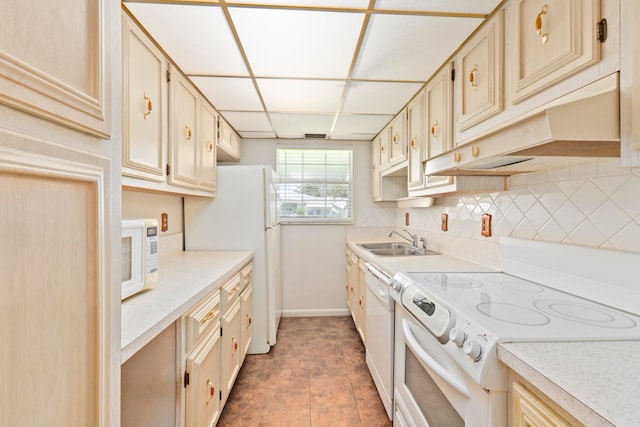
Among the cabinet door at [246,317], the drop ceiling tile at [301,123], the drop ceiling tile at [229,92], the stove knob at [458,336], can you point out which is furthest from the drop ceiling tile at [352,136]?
the stove knob at [458,336]

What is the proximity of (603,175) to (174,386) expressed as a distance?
1834 millimetres

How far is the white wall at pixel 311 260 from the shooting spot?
3.44 meters

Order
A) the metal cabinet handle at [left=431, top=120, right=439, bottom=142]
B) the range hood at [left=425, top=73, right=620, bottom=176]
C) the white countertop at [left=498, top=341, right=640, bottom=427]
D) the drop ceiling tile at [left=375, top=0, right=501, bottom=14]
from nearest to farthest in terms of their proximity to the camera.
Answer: the white countertop at [left=498, top=341, right=640, bottom=427], the range hood at [left=425, top=73, right=620, bottom=176], the drop ceiling tile at [left=375, top=0, right=501, bottom=14], the metal cabinet handle at [left=431, top=120, right=439, bottom=142]

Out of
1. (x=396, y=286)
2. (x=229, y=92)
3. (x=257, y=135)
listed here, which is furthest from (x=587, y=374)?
(x=257, y=135)

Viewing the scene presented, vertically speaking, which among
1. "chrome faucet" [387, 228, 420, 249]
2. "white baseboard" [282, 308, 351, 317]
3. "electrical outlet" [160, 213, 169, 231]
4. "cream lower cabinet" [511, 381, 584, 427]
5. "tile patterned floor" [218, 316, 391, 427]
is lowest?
"tile patterned floor" [218, 316, 391, 427]

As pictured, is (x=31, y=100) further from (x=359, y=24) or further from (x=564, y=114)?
(x=359, y=24)

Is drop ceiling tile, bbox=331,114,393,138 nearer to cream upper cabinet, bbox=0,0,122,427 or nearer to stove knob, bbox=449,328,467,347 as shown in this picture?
stove knob, bbox=449,328,467,347

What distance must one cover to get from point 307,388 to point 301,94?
7.01 feet

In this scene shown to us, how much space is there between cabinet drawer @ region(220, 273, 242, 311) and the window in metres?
1.51

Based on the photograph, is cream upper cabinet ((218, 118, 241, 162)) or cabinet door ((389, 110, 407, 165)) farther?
cream upper cabinet ((218, 118, 241, 162))

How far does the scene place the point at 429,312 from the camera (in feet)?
3.56

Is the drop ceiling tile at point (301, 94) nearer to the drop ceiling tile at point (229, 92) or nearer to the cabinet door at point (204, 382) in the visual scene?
the drop ceiling tile at point (229, 92)

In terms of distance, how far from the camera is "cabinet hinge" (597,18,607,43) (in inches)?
32.3

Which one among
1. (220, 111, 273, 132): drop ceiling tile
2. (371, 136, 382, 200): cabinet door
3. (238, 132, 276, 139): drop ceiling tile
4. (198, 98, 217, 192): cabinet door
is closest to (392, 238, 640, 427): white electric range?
(198, 98, 217, 192): cabinet door
